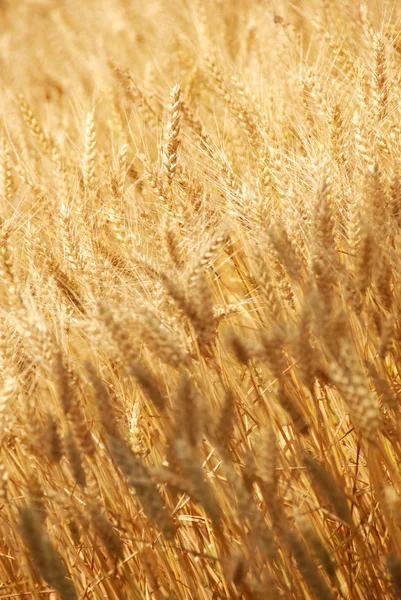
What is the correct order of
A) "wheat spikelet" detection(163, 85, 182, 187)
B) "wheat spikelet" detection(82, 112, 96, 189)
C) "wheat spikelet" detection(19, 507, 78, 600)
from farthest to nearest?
"wheat spikelet" detection(82, 112, 96, 189), "wheat spikelet" detection(163, 85, 182, 187), "wheat spikelet" detection(19, 507, 78, 600)

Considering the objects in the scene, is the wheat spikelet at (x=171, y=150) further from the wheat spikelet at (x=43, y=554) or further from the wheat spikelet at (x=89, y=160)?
the wheat spikelet at (x=43, y=554)

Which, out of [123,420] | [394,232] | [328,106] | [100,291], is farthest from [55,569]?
[328,106]

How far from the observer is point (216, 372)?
1384 mm

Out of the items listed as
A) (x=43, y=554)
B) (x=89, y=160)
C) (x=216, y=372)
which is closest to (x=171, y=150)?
(x=89, y=160)

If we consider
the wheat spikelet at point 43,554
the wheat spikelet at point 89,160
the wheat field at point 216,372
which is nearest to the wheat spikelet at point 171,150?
the wheat field at point 216,372

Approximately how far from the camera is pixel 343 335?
36.7 inches

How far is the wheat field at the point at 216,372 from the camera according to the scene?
3.13 ft

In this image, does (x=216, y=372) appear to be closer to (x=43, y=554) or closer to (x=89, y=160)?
(x=43, y=554)

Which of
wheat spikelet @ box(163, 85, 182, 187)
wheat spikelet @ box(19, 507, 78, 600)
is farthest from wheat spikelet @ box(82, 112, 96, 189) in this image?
wheat spikelet @ box(19, 507, 78, 600)

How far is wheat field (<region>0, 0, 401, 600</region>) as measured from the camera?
95cm

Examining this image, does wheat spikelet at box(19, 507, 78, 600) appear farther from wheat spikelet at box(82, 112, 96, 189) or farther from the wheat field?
wheat spikelet at box(82, 112, 96, 189)

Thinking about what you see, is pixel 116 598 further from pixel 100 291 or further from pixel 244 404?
pixel 100 291

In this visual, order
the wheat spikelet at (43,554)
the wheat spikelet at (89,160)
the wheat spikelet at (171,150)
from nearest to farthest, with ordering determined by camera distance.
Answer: the wheat spikelet at (43,554) → the wheat spikelet at (171,150) → the wheat spikelet at (89,160)

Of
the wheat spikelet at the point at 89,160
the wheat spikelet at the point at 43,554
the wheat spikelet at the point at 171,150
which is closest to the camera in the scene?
the wheat spikelet at the point at 43,554
